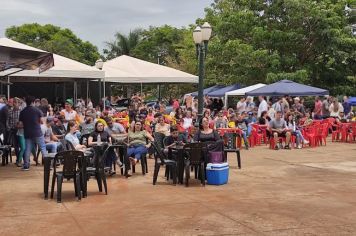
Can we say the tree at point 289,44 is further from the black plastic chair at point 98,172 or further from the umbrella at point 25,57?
the black plastic chair at point 98,172

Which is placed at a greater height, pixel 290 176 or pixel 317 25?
pixel 317 25

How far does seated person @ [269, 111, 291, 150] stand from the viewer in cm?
1583

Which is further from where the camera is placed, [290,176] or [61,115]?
[61,115]

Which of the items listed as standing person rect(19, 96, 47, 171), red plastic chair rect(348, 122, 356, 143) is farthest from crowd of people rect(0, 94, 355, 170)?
red plastic chair rect(348, 122, 356, 143)

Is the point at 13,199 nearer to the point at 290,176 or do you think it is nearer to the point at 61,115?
the point at 290,176

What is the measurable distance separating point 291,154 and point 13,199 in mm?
8487

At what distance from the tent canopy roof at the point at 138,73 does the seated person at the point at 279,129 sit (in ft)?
25.7

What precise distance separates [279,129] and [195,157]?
276 inches

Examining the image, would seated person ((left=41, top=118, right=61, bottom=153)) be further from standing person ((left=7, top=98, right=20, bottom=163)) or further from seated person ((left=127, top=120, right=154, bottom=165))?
seated person ((left=127, top=120, right=154, bottom=165))

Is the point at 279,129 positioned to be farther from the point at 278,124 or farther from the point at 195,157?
the point at 195,157

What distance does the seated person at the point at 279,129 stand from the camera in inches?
623

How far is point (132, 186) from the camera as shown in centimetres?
953

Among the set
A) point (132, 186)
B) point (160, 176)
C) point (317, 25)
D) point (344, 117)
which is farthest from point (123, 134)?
point (317, 25)

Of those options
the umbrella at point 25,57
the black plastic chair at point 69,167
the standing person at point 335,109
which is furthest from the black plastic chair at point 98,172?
the standing person at point 335,109
